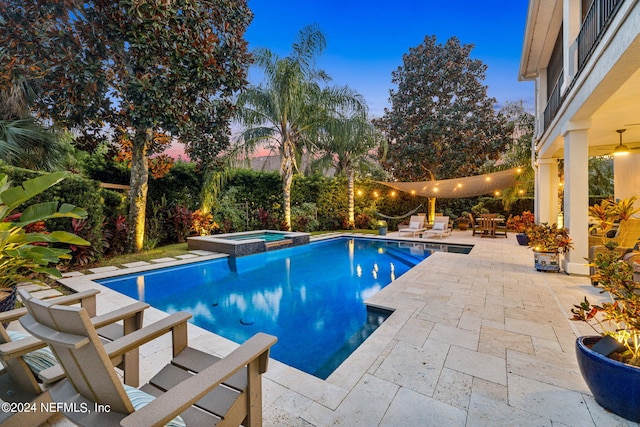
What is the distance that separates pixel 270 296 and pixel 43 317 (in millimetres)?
4449

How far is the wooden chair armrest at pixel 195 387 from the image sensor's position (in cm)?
111

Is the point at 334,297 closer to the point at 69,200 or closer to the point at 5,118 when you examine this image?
the point at 69,200

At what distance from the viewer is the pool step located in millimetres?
9648

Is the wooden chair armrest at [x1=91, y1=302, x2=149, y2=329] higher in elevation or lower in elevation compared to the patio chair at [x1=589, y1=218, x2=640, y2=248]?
lower

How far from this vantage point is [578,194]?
18.6 ft

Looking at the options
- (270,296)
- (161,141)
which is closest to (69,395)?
(270,296)

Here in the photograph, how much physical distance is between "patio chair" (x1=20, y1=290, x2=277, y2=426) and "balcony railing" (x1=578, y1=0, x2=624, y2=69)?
17.8ft

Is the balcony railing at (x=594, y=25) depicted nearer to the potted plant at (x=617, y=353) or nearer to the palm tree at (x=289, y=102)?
the potted plant at (x=617, y=353)

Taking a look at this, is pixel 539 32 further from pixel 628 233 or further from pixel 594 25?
pixel 628 233

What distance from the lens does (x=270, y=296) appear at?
5.62 metres

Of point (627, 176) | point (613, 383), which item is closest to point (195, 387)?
point (613, 383)

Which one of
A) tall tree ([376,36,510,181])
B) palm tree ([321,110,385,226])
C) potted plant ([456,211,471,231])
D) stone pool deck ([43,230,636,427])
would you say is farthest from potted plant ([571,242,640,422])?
tall tree ([376,36,510,181])

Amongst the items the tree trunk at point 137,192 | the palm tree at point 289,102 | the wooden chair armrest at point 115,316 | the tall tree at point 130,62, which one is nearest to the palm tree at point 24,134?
the tall tree at point 130,62

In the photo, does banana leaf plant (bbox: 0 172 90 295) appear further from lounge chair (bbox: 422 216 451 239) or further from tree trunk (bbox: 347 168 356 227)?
tree trunk (bbox: 347 168 356 227)
